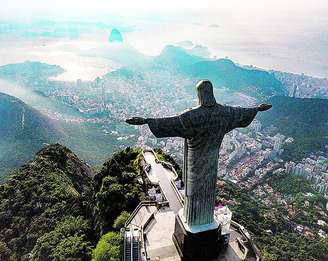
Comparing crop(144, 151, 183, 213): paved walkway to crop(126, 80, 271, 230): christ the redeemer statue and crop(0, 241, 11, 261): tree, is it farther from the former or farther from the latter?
crop(0, 241, 11, 261): tree

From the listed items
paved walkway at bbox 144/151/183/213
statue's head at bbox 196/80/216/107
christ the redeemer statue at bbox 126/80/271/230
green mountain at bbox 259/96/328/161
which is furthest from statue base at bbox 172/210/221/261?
green mountain at bbox 259/96/328/161

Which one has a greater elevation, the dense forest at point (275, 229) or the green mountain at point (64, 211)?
the green mountain at point (64, 211)

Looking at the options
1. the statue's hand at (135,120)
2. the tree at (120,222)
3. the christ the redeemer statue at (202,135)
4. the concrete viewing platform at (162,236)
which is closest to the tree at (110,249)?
the concrete viewing platform at (162,236)

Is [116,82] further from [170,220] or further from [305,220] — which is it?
[170,220]

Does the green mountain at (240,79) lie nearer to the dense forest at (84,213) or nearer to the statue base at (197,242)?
the dense forest at (84,213)

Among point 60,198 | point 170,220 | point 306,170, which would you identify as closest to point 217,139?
point 170,220
